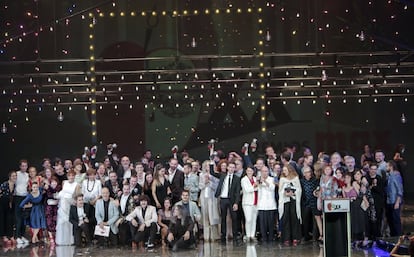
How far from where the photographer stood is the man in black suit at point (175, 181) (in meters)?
11.0

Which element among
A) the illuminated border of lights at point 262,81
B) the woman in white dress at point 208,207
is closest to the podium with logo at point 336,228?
the woman in white dress at point 208,207

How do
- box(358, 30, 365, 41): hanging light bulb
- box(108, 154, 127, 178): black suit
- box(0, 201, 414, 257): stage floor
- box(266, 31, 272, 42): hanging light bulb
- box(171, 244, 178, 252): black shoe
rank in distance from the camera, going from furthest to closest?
box(266, 31, 272, 42): hanging light bulb < box(358, 30, 365, 41): hanging light bulb < box(108, 154, 127, 178): black suit < box(171, 244, 178, 252): black shoe < box(0, 201, 414, 257): stage floor

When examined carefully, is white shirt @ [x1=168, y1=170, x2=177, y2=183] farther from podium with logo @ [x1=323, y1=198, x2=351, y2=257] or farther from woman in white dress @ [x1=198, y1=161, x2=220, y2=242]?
podium with logo @ [x1=323, y1=198, x2=351, y2=257]

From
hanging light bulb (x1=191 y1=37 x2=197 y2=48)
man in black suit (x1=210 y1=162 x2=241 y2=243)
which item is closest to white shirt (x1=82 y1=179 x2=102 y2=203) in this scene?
man in black suit (x1=210 y1=162 x2=241 y2=243)

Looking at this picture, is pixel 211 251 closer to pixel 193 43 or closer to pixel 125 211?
pixel 125 211

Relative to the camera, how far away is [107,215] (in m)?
10.7

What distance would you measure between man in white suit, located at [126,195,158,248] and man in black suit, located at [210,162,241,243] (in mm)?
1056

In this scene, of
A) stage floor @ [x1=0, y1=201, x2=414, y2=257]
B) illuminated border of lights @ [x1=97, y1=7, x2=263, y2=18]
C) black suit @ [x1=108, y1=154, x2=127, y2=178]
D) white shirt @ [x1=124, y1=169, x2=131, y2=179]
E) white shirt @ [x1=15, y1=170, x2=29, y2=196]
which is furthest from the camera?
illuminated border of lights @ [x1=97, y1=7, x2=263, y2=18]

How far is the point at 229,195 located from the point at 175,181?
2.82ft

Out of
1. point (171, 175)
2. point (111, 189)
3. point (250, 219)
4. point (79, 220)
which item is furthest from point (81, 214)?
point (250, 219)

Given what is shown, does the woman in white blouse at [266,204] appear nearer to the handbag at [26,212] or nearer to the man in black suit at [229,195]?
the man in black suit at [229,195]

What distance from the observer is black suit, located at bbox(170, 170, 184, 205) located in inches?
433

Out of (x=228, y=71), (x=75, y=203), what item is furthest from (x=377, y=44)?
(x=75, y=203)

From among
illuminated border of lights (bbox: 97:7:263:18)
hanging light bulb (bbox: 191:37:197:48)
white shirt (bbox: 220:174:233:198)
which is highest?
illuminated border of lights (bbox: 97:7:263:18)
